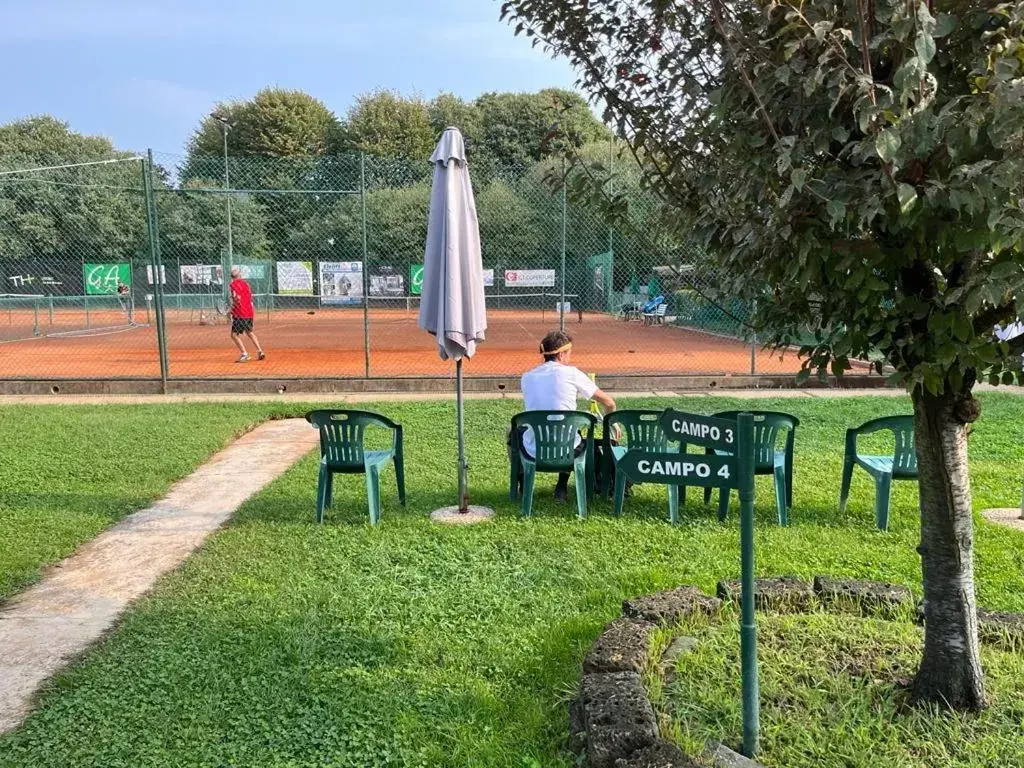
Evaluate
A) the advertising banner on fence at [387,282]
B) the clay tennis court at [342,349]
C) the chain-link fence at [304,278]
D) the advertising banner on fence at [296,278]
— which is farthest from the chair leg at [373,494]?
the advertising banner on fence at [387,282]

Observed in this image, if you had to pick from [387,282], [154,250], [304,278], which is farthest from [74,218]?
[154,250]

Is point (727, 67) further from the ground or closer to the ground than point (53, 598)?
further from the ground

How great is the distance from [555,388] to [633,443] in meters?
0.68

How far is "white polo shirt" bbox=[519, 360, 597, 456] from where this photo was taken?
5750 millimetres

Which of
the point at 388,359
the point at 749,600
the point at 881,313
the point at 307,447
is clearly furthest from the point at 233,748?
the point at 388,359

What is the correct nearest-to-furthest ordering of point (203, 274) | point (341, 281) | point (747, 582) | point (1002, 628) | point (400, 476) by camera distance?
point (747, 582)
point (1002, 628)
point (400, 476)
point (341, 281)
point (203, 274)

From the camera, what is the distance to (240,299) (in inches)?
590

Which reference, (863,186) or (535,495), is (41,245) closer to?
(535,495)

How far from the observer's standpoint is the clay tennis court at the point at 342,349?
14.7 m

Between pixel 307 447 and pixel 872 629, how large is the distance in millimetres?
6062

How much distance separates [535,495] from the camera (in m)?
6.20

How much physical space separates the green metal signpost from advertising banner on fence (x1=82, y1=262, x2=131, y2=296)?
2304 centimetres

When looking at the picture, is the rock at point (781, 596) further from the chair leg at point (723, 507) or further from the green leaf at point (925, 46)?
the green leaf at point (925, 46)

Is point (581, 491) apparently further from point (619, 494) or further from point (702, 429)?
point (702, 429)
